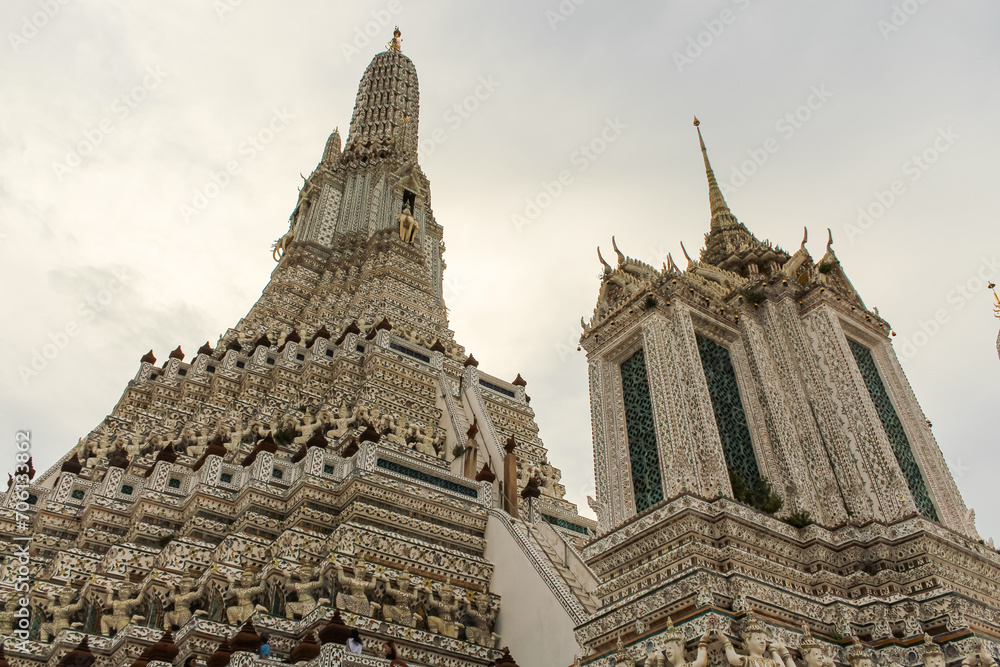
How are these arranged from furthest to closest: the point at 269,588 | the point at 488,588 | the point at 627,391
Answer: the point at 488,588 → the point at 269,588 → the point at 627,391

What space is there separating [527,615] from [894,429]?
196 inches

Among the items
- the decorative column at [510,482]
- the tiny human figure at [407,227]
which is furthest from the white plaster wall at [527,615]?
the tiny human figure at [407,227]

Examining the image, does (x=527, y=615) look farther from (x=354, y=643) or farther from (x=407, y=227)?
(x=407, y=227)

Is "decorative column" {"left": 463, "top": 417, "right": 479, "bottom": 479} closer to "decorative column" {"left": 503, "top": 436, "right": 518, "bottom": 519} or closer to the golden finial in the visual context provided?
"decorative column" {"left": 503, "top": 436, "right": 518, "bottom": 519}

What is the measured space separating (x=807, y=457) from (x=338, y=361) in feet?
43.1

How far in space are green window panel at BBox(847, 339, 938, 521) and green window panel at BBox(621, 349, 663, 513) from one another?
2428 mm

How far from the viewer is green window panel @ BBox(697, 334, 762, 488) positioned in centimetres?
823

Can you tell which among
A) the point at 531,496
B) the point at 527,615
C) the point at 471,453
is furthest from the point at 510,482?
the point at 527,615

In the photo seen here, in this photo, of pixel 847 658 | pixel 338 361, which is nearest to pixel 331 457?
pixel 338 361

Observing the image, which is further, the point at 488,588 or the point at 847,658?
the point at 488,588

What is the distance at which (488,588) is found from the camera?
1114 cm

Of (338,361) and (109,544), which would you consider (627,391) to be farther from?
(338,361)

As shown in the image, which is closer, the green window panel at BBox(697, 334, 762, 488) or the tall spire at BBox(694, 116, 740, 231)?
the green window panel at BBox(697, 334, 762, 488)

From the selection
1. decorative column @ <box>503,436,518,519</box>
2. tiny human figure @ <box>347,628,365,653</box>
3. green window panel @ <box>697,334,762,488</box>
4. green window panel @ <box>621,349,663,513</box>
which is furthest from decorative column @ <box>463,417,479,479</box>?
green window panel @ <box>697,334,762,488</box>
